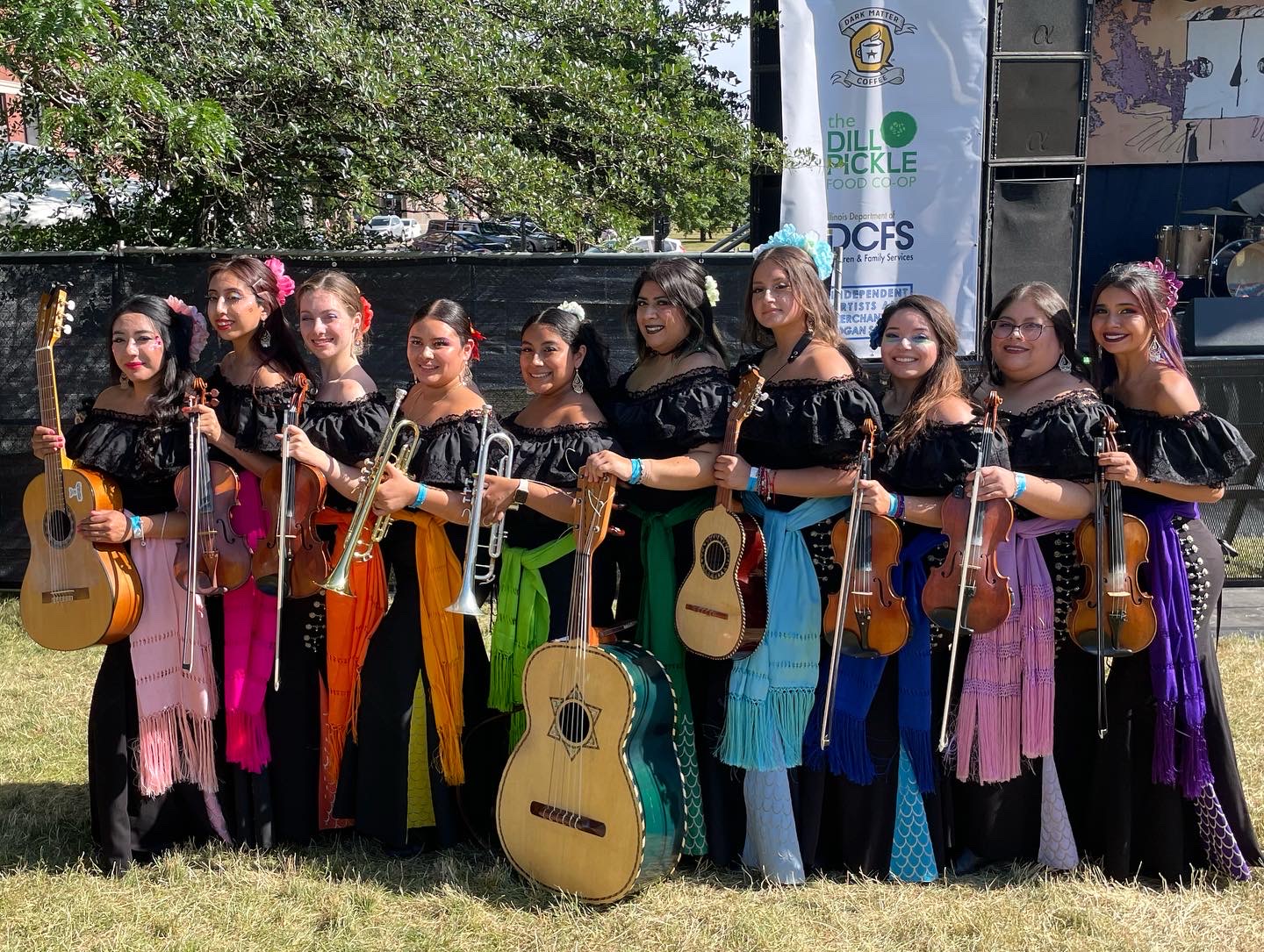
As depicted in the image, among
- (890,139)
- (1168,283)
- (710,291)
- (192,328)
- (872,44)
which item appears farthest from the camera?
(890,139)

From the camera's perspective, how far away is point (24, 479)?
21.3ft

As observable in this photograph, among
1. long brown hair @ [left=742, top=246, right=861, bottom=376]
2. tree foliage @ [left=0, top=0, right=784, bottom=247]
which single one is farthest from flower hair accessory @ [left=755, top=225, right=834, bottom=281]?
tree foliage @ [left=0, top=0, right=784, bottom=247]

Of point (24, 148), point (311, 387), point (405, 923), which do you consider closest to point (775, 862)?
point (405, 923)

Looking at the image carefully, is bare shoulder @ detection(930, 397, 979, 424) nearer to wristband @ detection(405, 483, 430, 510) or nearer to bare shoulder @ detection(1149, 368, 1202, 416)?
bare shoulder @ detection(1149, 368, 1202, 416)

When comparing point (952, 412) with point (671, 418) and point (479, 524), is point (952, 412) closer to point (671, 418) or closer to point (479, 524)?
point (671, 418)

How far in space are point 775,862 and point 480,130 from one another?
5.18 meters

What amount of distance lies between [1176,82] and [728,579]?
1031 cm

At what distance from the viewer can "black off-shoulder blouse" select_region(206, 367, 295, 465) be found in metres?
3.58

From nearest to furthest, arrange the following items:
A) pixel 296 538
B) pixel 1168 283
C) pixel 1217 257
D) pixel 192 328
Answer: pixel 1168 283 < pixel 296 538 < pixel 192 328 < pixel 1217 257

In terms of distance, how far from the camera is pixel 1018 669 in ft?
11.1

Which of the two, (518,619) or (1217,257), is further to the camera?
(1217,257)

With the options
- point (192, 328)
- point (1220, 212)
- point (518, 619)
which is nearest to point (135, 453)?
point (192, 328)

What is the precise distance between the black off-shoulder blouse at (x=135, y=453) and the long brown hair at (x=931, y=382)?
6.94ft

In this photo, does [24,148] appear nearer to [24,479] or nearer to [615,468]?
[24,479]
